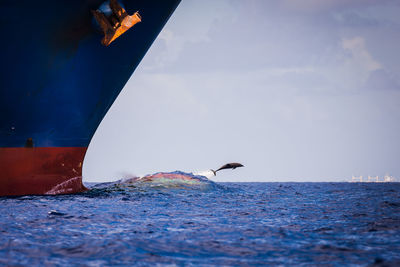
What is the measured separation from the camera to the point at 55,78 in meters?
11.7

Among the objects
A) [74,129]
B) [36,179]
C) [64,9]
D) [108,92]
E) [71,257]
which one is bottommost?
[71,257]

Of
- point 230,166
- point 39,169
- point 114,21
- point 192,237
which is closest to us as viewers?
point 192,237

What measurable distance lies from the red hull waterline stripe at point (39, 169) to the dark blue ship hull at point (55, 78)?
0.09 feet

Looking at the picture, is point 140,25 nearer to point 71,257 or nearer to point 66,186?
point 66,186

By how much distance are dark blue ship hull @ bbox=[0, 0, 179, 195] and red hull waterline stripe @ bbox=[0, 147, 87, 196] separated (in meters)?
0.03

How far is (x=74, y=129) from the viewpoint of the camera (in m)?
13.1

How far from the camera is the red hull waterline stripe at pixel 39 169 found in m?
11.9

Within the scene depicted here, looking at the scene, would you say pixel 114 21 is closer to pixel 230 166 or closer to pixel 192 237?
pixel 192 237

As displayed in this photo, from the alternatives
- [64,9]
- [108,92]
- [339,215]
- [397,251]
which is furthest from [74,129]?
[397,251]

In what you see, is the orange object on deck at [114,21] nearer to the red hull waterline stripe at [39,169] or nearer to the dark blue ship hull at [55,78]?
the dark blue ship hull at [55,78]

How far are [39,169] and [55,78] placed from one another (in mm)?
2875

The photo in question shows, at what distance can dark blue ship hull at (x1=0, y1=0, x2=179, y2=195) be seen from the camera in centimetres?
1079

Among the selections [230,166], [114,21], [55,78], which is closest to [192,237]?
[114,21]

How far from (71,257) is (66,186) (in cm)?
904
